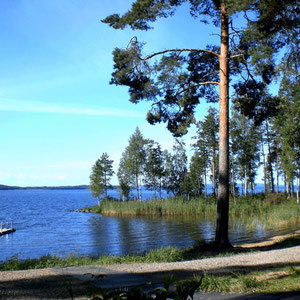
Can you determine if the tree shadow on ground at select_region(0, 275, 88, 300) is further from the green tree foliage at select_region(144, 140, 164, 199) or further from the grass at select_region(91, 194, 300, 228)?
the green tree foliage at select_region(144, 140, 164, 199)

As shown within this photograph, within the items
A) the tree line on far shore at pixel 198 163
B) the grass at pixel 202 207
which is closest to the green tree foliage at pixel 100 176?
the tree line on far shore at pixel 198 163

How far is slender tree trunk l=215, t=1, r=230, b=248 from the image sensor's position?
948cm

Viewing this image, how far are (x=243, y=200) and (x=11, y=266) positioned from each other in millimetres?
24408

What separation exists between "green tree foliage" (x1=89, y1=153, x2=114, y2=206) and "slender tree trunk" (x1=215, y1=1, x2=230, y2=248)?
118 ft

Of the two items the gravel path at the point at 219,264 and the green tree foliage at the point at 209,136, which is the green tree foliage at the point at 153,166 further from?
the gravel path at the point at 219,264

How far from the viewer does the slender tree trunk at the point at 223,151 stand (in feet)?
31.1

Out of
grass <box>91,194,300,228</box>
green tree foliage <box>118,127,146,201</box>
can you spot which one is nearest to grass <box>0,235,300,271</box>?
grass <box>91,194,300,228</box>

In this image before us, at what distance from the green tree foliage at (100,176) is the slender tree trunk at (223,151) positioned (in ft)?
118

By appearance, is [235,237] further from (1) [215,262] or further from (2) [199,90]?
(1) [215,262]

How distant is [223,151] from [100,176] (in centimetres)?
3680

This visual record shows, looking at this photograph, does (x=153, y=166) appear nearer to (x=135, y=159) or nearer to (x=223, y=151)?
(x=135, y=159)

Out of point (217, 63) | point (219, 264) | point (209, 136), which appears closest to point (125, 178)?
point (209, 136)

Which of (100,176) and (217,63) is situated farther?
(100,176)

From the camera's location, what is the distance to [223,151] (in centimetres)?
981
